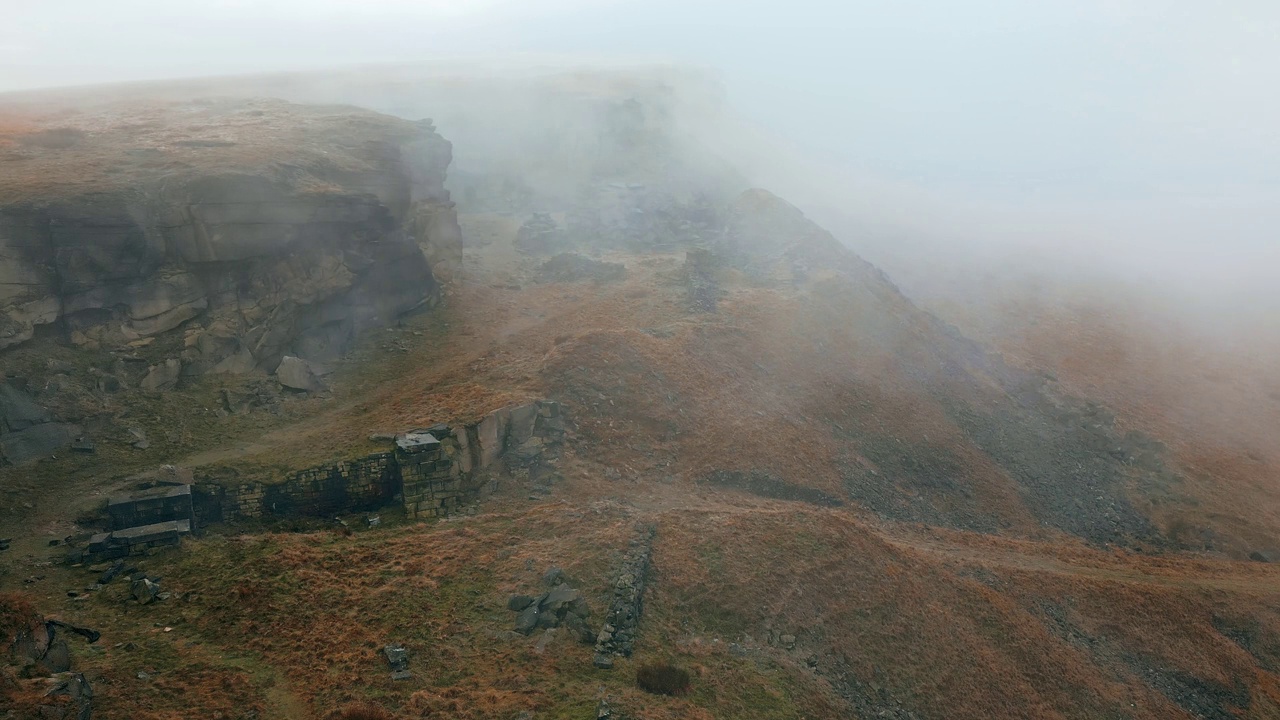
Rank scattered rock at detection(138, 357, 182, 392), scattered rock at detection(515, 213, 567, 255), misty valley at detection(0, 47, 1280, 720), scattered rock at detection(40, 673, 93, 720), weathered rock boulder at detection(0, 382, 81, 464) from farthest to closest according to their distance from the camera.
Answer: scattered rock at detection(515, 213, 567, 255) → scattered rock at detection(138, 357, 182, 392) → weathered rock boulder at detection(0, 382, 81, 464) → misty valley at detection(0, 47, 1280, 720) → scattered rock at detection(40, 673, 93, 720)

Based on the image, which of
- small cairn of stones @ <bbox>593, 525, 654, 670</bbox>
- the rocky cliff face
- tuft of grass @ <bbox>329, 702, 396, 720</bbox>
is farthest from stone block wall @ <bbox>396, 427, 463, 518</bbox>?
the rocky cliff face

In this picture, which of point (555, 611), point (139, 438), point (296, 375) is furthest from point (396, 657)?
point (296, 375)

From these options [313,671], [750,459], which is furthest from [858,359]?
[313,671]

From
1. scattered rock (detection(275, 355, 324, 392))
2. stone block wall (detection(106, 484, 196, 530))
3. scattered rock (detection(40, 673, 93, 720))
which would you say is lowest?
stone block wall (detection(106, 484, 196, 530))

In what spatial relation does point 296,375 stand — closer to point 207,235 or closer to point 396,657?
point 207,235

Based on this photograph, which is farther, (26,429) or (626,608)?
(26,429)

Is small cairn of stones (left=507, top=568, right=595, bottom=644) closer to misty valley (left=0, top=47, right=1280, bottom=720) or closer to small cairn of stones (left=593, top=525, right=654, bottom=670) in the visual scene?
misty valley (left=0, top=47, right=1280, bottom=720)

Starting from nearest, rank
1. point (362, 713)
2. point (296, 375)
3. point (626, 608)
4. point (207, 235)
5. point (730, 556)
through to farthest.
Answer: point (362, 713) < point (626, 608) < point (730, 556) < point (207, 235) < point (296, 375)

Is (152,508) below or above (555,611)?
above
